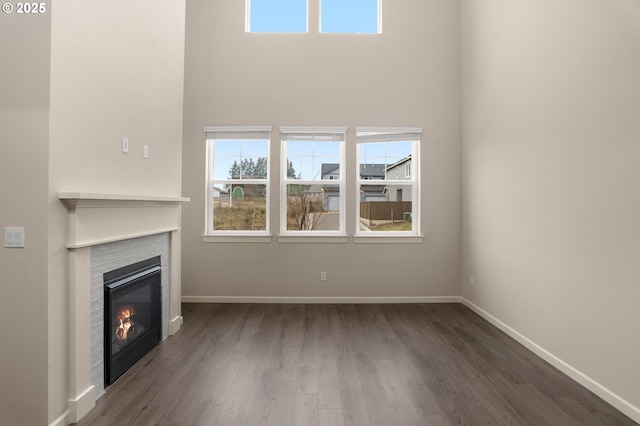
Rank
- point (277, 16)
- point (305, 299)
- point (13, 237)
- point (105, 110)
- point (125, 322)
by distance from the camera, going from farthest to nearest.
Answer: point (277, 16) → point (305, 299) → point (125, 322) → point (105, 110) → point (13, 237)

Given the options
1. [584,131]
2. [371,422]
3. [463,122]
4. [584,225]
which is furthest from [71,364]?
[463,122]

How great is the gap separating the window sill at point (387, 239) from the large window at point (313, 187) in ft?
0.88

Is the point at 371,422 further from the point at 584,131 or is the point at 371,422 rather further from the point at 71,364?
the point at 584,131

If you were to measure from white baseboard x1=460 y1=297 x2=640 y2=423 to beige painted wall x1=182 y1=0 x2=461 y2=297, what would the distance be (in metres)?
1.14

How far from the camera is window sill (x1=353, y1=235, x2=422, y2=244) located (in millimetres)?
4309

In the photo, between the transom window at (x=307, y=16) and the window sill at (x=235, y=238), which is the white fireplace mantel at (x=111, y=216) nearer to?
the window sill at (x=235, y=238)

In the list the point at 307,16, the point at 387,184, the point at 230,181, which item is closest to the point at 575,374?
the point at 387,184

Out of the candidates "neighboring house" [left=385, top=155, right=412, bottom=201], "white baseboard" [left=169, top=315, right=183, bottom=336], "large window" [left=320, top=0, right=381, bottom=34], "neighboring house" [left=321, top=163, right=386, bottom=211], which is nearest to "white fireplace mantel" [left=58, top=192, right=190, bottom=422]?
"white baseboard" [left=169, top=315, right=183, bottom=336]

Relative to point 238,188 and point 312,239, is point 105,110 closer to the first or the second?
point 238,188

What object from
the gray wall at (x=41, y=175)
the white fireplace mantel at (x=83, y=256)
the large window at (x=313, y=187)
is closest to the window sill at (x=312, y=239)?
the large window at (x=313, y=187)

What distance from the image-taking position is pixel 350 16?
14.4 ft

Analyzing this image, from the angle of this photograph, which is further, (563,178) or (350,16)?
(350,16)

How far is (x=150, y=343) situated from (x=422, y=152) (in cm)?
378

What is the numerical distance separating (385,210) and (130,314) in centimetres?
318
